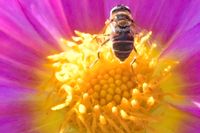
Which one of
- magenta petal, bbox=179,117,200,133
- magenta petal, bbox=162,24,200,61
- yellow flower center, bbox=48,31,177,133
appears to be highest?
magenta petal, bbox=162,24,200,61

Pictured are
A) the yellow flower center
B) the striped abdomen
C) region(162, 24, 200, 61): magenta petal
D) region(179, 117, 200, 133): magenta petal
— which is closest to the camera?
the striped abdomen

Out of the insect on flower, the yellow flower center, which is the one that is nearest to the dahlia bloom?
the yellow flower center

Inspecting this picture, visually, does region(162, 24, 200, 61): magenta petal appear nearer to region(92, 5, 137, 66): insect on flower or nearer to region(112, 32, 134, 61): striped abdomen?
region(92, 5, 137, 66): insect on flower

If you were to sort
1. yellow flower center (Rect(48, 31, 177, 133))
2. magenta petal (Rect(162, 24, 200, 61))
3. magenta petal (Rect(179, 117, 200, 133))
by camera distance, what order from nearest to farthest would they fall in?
yellow flower center (Rect(48, 31, 177, 133)), magenta petal (Rect(179, 117, 200, 133)), magenta petal (Rect(162, 24, 200, 61))

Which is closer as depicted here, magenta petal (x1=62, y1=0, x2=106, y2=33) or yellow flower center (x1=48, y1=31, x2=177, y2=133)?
yellow flower center (x1=48, y1=31, x2=177, y2=133)

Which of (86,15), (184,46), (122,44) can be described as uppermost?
(86,15)

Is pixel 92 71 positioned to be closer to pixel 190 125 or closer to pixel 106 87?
pixel 106 87

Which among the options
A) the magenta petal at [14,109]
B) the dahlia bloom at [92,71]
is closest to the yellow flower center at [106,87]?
the dahlia bloom at [92,71]

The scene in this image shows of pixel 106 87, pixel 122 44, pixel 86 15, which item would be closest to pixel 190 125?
pixel 106 87
